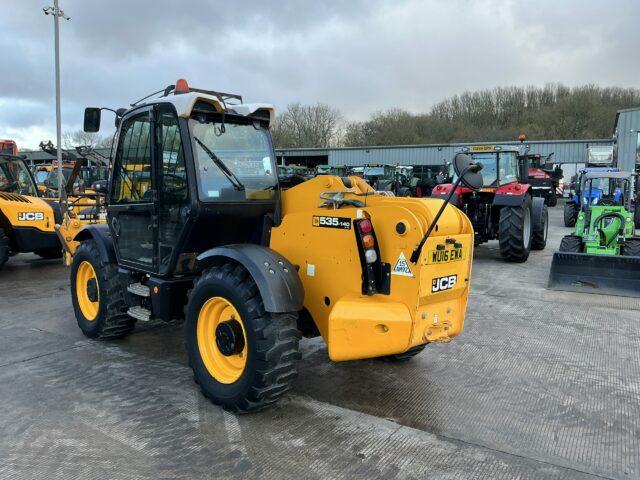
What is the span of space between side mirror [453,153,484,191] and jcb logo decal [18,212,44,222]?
7.88 meters

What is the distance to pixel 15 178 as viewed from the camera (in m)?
9.57

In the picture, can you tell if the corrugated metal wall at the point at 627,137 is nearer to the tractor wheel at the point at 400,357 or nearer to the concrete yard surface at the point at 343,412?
the concrete yard surface at the point at 343,412

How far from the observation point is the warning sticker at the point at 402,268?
3203mm

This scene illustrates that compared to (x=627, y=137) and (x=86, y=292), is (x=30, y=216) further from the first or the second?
(x=627, y=137)

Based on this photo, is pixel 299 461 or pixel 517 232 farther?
pixel 517 232

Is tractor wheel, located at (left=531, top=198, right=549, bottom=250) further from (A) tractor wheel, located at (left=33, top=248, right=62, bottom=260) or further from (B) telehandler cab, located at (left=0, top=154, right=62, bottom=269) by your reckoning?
(A) tractor wheel, located at (left=33, top=248, right=62, bottom=260)

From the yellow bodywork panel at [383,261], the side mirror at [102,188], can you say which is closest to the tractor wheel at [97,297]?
the side mirror at [102,188]

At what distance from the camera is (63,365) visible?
4422mm

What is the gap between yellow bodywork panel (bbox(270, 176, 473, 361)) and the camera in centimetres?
320

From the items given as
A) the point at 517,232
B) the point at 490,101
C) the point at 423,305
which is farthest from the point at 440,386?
the point at 490,101

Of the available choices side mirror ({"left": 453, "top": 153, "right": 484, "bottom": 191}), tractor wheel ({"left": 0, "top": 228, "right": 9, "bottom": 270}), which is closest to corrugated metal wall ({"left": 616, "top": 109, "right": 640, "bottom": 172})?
side mirror ({"left": 453, "top": 153, "right": 484, "bottom": 191})

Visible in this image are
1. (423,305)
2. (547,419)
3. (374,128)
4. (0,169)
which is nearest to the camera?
(423,305)

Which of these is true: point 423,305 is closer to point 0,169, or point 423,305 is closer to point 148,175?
point 148,175

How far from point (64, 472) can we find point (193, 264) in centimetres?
178
